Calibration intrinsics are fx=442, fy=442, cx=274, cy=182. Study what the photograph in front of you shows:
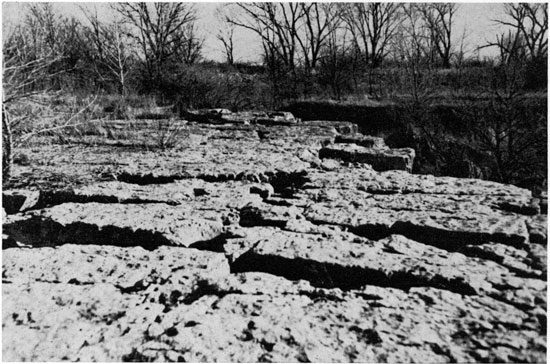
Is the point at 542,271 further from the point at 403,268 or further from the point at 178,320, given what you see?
the point at 178,320

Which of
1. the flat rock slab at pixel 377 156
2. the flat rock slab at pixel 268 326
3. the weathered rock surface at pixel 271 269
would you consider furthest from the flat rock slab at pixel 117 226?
the flat rock slab at pixel 377 156

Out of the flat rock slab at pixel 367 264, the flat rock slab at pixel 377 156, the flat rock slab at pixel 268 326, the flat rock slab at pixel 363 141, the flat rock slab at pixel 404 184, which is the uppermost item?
the flat rock slab at pixel 363 141

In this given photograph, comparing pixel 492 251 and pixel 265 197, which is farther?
pixel 265 197

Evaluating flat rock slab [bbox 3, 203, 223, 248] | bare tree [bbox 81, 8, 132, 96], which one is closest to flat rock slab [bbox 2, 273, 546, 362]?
flat rock slab [bbox 3, 203, 223, 248]

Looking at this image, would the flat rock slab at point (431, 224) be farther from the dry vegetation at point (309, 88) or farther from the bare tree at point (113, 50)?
the bare tree at point (113, 50)

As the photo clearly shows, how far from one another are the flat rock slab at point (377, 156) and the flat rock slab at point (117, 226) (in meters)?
1.35

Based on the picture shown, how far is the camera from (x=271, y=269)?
5.07ft

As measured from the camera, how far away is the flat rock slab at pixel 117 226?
178 cm

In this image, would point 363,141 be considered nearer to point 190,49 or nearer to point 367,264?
point 367,264

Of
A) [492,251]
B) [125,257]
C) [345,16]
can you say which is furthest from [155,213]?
[345,16]

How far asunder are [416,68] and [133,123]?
361 inches

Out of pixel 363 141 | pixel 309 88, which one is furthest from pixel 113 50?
pixel 363 141

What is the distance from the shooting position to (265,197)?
2254 mm

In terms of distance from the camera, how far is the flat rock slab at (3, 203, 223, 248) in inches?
70.2
